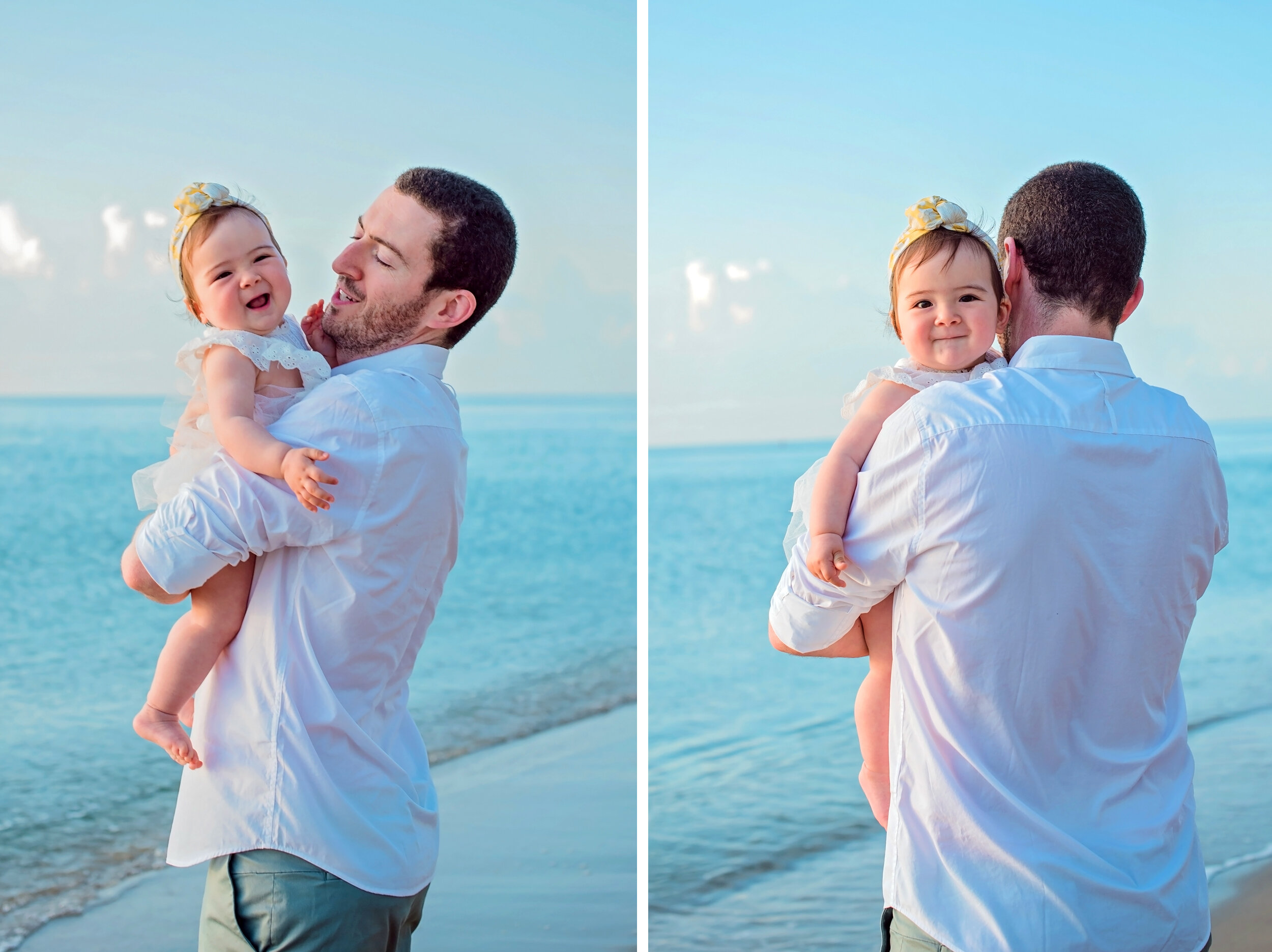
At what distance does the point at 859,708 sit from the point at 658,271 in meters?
20.7

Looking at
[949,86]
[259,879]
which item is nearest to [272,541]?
[259,879]

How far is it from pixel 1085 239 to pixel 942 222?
209 millimetres

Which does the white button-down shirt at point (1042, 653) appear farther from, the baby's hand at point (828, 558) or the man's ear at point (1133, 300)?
the man's ear at point (1133, 300)

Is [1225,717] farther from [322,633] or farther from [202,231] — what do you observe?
[202,231]

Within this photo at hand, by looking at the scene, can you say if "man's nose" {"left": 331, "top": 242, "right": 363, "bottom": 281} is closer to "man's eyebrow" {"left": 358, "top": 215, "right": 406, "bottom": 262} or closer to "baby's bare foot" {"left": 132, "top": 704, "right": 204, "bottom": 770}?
"man's eyebrow" {"left": 358, "top": 215, "right": 406, "bottom": 262}

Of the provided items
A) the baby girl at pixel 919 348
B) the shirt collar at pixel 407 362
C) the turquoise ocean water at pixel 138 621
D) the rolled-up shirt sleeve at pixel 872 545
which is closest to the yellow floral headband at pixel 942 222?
the baby girl at pixel 919 348

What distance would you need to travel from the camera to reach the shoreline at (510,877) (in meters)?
4.38

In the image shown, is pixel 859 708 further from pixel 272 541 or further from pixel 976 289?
pixel 272 541

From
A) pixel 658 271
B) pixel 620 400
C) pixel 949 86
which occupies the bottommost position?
pixel 620 400

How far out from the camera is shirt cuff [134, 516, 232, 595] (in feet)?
4.53

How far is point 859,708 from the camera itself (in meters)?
1.60

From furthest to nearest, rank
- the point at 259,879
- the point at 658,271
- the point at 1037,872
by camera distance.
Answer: the point at 658,271 → the point at 259,879 → the point at 1037,872

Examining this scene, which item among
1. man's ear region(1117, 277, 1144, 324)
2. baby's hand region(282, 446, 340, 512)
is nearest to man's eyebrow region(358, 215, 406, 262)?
baby's hand region(282, 446, 340, 512)

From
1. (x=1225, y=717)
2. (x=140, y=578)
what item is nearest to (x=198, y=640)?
(x=140, y=578)
